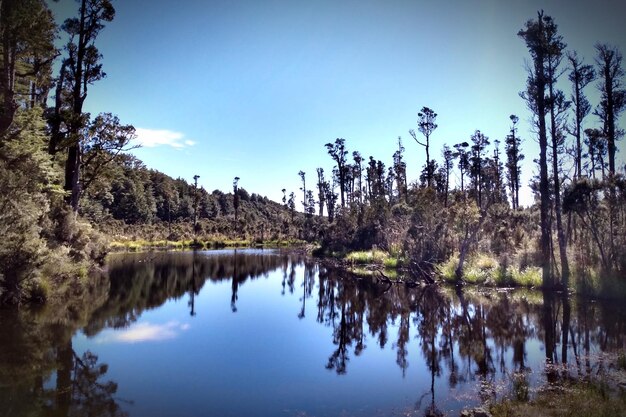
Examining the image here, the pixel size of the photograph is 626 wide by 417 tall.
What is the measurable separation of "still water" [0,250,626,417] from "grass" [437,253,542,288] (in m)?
1.96

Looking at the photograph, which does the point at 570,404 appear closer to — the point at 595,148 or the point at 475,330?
the point at 475,330

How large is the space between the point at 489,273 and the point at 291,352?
1485 centimetres

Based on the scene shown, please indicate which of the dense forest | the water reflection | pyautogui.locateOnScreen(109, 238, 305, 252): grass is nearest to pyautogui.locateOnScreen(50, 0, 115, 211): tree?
the dense forest

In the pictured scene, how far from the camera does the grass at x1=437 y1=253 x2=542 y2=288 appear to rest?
2019 cm

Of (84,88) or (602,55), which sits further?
(602,55)

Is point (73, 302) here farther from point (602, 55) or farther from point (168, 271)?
point (602, 55)

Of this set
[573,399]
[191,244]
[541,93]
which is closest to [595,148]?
[541,93]

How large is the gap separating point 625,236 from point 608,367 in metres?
11.8

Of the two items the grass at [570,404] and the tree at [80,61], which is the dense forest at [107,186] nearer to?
the tree at [80,61]

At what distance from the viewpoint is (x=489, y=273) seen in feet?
70.9

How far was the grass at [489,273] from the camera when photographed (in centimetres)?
2019

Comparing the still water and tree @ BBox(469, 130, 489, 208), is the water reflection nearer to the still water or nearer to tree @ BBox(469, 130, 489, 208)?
the still water

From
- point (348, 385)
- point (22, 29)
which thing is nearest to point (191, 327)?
point (348, 385)

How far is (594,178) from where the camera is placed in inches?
691
